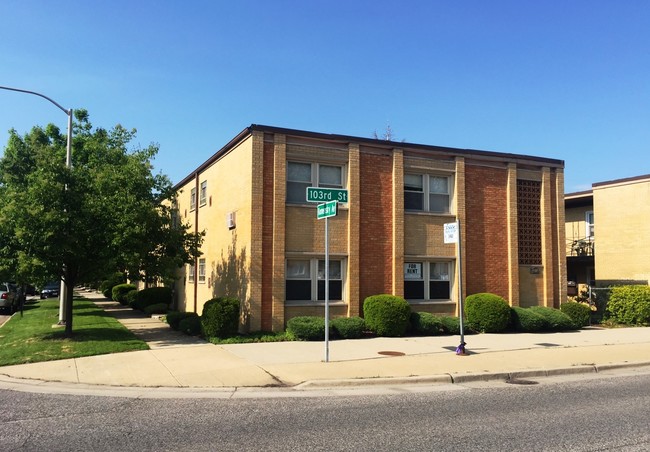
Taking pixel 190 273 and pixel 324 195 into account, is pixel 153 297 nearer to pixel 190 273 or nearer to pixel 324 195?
pixel 190 273

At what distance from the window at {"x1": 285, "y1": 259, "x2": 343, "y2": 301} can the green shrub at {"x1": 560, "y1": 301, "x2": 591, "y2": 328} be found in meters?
8.10

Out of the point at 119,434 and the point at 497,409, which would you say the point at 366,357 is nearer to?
the point at 497,409

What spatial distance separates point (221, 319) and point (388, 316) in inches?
184

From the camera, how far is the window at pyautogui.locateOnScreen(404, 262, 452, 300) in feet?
56.3

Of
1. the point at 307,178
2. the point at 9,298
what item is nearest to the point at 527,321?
the point at 307,178

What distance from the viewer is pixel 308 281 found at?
51.9 feet

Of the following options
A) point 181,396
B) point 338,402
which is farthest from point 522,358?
point 181,396

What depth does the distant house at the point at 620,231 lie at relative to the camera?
2423cm

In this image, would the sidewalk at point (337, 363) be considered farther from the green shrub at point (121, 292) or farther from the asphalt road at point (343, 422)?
the green shrub at point (121, 292)

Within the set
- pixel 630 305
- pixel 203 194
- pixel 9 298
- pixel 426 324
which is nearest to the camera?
pixel 426 324

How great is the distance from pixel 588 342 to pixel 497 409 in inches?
335

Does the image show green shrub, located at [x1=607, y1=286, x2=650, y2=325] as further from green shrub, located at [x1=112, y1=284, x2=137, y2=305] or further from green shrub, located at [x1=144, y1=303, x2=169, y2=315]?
green shrub, located at [x1=112, y1=284, x2=137, y2=305]

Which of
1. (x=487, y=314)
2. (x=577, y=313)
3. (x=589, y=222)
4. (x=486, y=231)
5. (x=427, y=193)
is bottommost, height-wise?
(x=577, y=313)

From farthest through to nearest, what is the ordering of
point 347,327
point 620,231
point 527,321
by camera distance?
point 620,231
point 527,321
point 347,327
